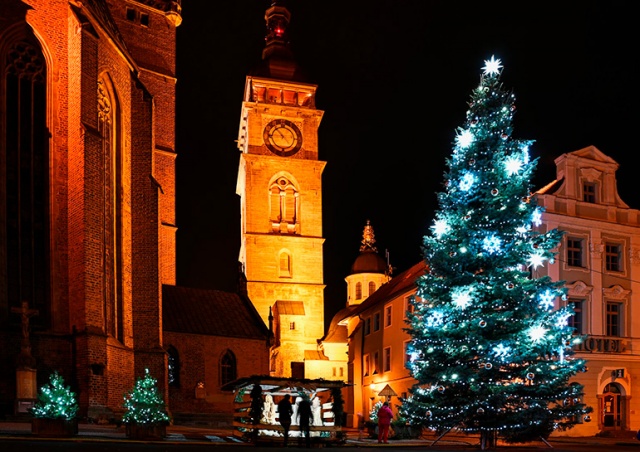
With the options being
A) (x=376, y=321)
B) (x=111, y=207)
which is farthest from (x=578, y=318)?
(x=111, y=207)

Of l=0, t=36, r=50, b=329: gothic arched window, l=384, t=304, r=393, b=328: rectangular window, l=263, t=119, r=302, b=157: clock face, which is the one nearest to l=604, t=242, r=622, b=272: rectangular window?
l=384, t=304, r=393, b=328: rectangular window

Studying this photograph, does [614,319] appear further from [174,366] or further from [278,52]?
[278,52]

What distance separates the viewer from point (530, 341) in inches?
763

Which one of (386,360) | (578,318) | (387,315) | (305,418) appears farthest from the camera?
(387,315)

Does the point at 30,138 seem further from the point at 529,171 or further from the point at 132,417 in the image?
the point at 529,171

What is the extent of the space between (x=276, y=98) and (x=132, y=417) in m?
51.3

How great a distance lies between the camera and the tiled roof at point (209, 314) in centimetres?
4425

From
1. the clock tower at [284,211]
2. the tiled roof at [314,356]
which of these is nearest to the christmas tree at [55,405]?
the clock tower at [284,211]

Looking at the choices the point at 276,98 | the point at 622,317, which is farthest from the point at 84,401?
the point at 276,98

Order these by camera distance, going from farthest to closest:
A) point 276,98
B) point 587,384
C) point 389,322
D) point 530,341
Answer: point 276,98, point 389,322, point 587,384, point 530,341

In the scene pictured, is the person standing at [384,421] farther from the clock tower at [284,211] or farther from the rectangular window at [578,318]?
the clock tower at [284,211]

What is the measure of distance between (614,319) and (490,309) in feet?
55.4

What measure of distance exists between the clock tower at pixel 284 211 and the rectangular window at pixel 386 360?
55.9ft

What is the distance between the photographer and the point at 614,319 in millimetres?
34469
